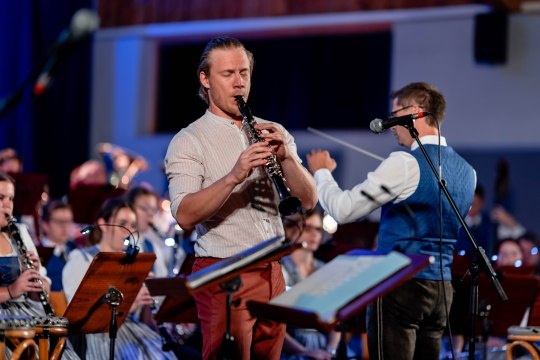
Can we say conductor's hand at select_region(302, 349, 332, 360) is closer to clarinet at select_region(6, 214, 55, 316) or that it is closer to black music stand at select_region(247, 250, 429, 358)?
clarinet at select_region(6, 214, 55, 316)

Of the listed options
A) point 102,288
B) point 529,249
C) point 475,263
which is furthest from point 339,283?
point 529,249

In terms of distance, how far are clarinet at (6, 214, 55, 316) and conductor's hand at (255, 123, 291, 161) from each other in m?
1.78

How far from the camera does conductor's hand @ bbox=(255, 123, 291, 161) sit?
347cm

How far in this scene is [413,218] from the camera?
3826 mm

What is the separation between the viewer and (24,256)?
489cm

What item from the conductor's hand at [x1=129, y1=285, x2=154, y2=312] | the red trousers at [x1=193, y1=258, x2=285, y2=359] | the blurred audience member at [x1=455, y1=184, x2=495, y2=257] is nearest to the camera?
the red trousers at [x1=193, y1=258, x2=285, y2=359]

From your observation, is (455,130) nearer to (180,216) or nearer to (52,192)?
(52,192)

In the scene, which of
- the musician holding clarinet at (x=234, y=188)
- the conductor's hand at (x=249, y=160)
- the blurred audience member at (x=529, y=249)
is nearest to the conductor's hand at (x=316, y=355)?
the blurred audience member at (x=529, y=249)

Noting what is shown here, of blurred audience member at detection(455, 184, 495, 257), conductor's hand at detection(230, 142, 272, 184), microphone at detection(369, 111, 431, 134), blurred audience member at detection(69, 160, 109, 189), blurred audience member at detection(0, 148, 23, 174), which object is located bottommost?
blurred audience member at detection(455, 184, 495, 257)

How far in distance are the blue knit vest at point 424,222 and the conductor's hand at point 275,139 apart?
1.99 ft

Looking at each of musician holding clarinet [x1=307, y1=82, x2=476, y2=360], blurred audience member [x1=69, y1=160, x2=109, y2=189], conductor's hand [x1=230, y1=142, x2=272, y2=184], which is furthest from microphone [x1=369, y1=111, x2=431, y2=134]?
blurred audience member [x1=69, y1=160, x2=109, y2=189]

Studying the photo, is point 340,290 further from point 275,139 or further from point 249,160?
point 275,139

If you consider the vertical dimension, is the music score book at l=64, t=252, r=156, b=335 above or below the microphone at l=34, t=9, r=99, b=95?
below

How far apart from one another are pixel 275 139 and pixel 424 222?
2.56 feet
